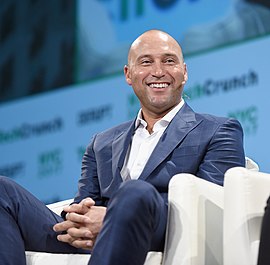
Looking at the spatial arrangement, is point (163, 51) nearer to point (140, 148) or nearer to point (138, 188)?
point (140, 148)

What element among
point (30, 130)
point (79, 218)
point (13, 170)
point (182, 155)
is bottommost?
point (13, 170)

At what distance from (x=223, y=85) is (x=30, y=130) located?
4.36 ft

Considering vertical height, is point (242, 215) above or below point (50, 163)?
above

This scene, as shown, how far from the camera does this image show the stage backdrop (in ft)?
10.3

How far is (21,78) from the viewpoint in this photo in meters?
4.23

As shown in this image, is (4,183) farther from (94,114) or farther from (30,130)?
(30,130)

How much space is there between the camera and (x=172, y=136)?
2.27 m

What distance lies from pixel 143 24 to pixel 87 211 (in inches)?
67.0

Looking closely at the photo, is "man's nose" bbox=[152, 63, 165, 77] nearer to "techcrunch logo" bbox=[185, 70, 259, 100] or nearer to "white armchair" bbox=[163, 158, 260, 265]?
"white armchair" bbox=[163, 158, 260, 265]

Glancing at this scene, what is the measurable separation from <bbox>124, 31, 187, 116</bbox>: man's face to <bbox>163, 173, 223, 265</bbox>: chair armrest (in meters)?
0.47

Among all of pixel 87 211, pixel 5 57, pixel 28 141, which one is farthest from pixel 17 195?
pixel 5 57

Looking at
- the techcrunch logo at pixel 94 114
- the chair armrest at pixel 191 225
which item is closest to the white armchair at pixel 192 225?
the chair armrest at pixel 191 225

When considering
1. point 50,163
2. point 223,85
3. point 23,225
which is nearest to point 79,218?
point 23,225

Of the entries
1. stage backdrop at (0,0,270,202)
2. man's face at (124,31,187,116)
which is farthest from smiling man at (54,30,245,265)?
stage backdrop at (0,0,270,202)
